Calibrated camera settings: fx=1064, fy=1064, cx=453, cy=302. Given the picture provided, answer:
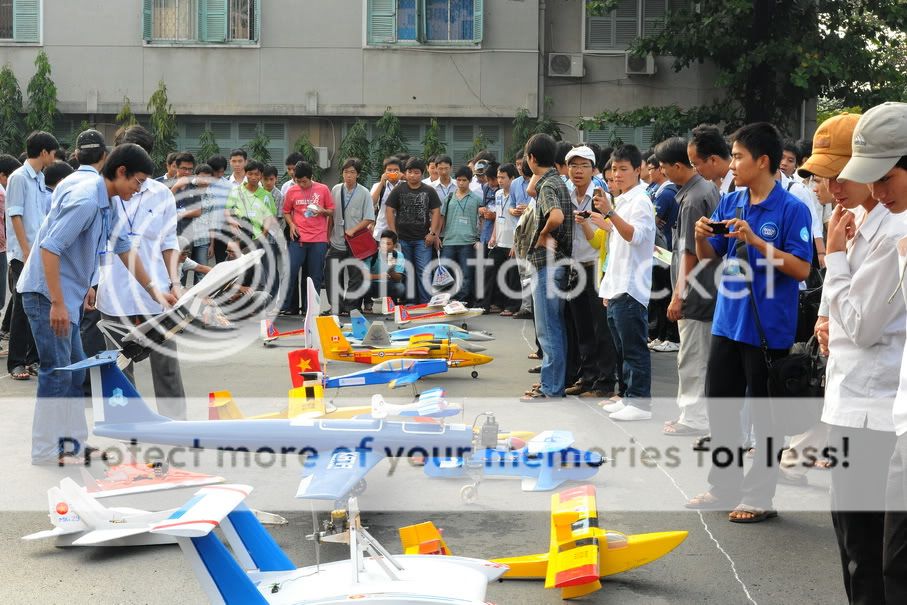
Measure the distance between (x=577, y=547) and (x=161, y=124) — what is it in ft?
64.7

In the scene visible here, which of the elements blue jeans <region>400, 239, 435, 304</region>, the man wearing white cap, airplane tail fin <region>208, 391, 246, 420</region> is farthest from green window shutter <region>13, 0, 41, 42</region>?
the man wearing white cap

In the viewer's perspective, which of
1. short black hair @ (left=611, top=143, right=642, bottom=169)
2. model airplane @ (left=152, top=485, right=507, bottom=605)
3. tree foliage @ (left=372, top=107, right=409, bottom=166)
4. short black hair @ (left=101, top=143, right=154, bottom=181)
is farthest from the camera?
tree foliage @ (left=372, top=107, right=409, bottom=166)

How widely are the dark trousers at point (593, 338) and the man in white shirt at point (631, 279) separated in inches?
26.9

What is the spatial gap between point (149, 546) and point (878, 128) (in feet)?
13.0

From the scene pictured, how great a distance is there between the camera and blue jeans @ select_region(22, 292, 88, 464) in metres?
6.48

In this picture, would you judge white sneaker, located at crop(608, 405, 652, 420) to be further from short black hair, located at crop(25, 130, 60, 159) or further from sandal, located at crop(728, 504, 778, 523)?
short black hair, located at crop(25, 130, 60, 159)

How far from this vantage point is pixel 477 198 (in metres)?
15.4

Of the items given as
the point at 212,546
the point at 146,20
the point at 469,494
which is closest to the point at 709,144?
the point at 469,494

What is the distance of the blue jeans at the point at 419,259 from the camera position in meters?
15.3

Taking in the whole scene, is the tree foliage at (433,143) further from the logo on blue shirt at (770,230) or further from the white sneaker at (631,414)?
the logo on blue shirt at (770,230)

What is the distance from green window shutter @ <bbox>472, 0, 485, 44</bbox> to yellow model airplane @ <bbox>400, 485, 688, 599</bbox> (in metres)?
19.5

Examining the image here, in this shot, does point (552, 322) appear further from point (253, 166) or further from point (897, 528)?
point (253, 166)

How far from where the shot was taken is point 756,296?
5.45 m

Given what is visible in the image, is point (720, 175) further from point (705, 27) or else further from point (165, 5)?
point (165, 5)
